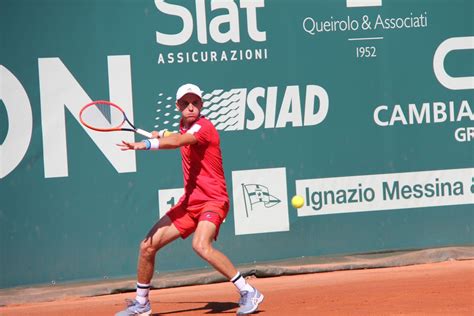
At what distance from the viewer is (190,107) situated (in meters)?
5.90

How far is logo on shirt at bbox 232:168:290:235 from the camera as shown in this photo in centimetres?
778

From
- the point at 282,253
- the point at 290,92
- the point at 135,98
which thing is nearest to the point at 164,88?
the point at 135,98

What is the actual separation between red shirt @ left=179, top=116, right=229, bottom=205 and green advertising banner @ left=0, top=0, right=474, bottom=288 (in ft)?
5.47

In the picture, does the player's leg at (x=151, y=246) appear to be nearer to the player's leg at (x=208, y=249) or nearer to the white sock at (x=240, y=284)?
the player's leg at (x=208, y=249)

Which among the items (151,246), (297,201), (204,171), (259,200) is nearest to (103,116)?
(204,171)

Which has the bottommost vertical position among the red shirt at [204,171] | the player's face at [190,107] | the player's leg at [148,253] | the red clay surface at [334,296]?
the red clay surface at [334,296]

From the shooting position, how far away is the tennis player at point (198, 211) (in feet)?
19.1

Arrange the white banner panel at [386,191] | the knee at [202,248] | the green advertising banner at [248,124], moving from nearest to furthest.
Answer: the knee at [202,248]
the green advertising banner at [248,124]
the white banner panel at [386,191]

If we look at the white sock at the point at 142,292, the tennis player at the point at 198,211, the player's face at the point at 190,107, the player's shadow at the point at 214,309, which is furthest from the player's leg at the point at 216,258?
the player's face at the point at 190,107

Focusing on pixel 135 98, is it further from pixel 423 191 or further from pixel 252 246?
pixel 423 191

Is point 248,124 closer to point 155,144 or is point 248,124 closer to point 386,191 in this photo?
point 386,191

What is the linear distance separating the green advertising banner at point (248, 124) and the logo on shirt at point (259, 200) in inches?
0.5

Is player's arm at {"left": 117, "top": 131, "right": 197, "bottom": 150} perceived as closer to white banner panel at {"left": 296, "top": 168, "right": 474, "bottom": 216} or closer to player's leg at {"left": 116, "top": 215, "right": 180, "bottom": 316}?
player's leg at {"left": 116, "top": 215, "right": 180, "bottom": 316}

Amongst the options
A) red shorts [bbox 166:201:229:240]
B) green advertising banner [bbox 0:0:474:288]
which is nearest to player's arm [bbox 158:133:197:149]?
red shorts [bbox 166:201:229:240]
